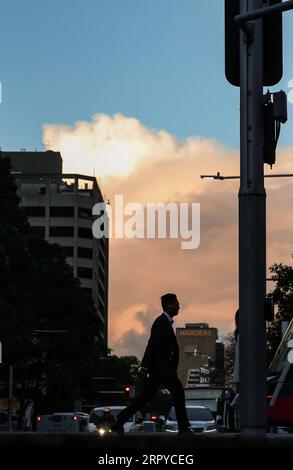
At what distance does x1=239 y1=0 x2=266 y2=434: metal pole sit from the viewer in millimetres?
8023

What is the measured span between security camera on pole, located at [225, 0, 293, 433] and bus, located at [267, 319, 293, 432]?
573cm

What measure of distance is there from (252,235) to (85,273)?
15614cm

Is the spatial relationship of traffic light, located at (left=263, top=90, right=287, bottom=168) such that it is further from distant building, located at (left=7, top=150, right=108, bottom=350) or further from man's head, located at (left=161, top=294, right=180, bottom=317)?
distant building, located at (left=7, top=150, right=108, bottom=350)

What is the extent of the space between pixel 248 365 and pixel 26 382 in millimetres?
56248

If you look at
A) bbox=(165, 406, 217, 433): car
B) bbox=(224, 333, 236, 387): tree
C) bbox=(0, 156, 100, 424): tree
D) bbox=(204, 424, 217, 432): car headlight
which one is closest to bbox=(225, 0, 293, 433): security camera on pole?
bbox=(165, 406, 217, 433): car

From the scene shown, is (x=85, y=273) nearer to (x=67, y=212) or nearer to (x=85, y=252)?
(x=85, y=252)

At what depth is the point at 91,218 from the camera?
540 ft

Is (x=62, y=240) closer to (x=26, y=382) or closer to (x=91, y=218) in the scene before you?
(x=91, y=218)

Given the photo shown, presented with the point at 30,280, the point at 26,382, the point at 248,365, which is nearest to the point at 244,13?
the point at 248,365

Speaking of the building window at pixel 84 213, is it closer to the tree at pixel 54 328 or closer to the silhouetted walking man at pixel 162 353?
the tree at pixel 54 328

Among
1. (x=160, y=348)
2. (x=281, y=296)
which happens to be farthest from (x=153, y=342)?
(x=281, y=296)

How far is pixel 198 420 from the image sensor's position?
120ft
